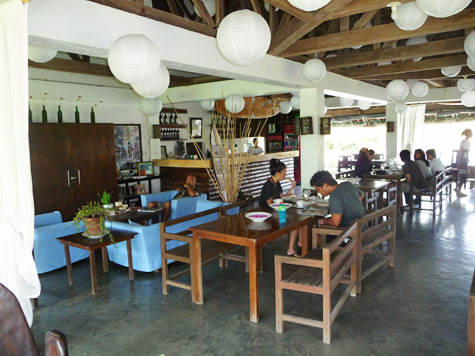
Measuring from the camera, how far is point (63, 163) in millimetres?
6371

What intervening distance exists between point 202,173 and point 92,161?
7.21 ft

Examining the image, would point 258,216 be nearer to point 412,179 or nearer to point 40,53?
point 40,53

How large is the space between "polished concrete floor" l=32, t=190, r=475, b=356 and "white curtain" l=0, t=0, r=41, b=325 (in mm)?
775

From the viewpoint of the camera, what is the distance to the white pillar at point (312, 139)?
6648 mm

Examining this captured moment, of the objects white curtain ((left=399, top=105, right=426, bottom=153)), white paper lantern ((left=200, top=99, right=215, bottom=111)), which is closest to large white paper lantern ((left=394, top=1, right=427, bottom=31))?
white paper lantern ((left=200, top=99, right=215, bottom=111))

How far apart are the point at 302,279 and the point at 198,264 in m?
1.00

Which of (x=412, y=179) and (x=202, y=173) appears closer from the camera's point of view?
(x=412, y=179)

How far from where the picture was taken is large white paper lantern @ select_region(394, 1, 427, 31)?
11.3ft

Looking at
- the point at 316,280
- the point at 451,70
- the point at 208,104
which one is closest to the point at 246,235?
the point at 316,280

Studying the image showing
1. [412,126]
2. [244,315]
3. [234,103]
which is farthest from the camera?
[412,126]

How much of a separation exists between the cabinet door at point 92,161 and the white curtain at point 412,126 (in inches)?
347

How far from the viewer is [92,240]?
3703 millimetres

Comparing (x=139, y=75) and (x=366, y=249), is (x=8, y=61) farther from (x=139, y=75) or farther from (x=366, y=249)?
(x=366, y=249)

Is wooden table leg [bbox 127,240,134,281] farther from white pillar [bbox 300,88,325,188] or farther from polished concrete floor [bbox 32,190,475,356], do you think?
white pillar [bbox 300,88,325,188]
